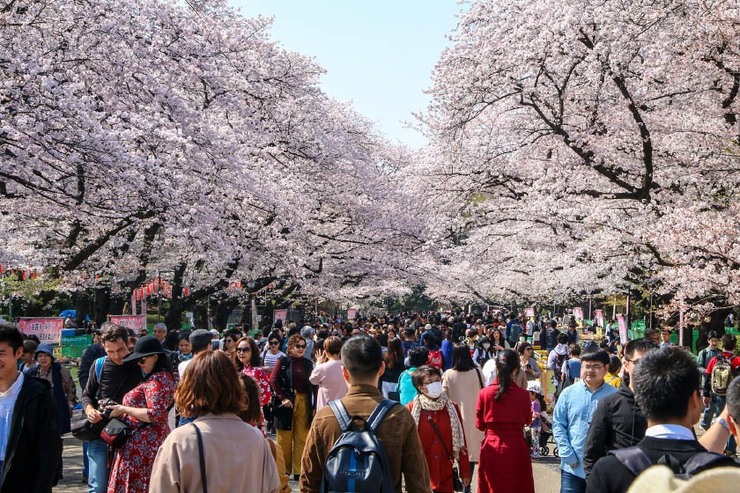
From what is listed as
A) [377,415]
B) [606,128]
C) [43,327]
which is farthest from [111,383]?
[606,128]

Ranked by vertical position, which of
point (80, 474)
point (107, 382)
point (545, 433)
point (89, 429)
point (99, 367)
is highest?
point (99, 367)

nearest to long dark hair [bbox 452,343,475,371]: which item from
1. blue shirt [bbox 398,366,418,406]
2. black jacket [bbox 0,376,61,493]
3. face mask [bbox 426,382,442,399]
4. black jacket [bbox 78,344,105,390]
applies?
blue shirt [bbox 398,366,418,406]

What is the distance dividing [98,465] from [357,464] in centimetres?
333

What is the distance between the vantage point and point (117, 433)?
18.7ft

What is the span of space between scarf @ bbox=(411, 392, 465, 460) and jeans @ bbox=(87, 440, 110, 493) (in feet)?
8.01

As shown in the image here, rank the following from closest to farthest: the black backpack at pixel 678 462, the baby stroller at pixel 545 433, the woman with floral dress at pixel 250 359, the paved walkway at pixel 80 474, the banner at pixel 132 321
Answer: the black backpack at pixel 678 462 < the woman with floral dress at pixel 250 359 < the paved walkway at pixel 80 474 < the baby stroller at pixel 545 433 < the banner at pixel 132 321

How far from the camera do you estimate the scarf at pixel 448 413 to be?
7086 millimetres

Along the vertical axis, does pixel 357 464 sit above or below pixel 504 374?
below

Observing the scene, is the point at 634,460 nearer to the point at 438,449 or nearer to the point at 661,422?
the point at 661,422

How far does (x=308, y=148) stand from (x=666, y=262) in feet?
40.4

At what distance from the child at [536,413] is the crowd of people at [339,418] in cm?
119

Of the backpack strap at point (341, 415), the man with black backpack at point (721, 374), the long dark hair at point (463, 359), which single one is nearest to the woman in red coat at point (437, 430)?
the long dark hair at point (463, 359)

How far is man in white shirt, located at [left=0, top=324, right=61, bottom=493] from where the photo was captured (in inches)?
189

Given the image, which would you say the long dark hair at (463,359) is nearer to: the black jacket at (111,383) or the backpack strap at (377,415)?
the black jacket at (111,383)
